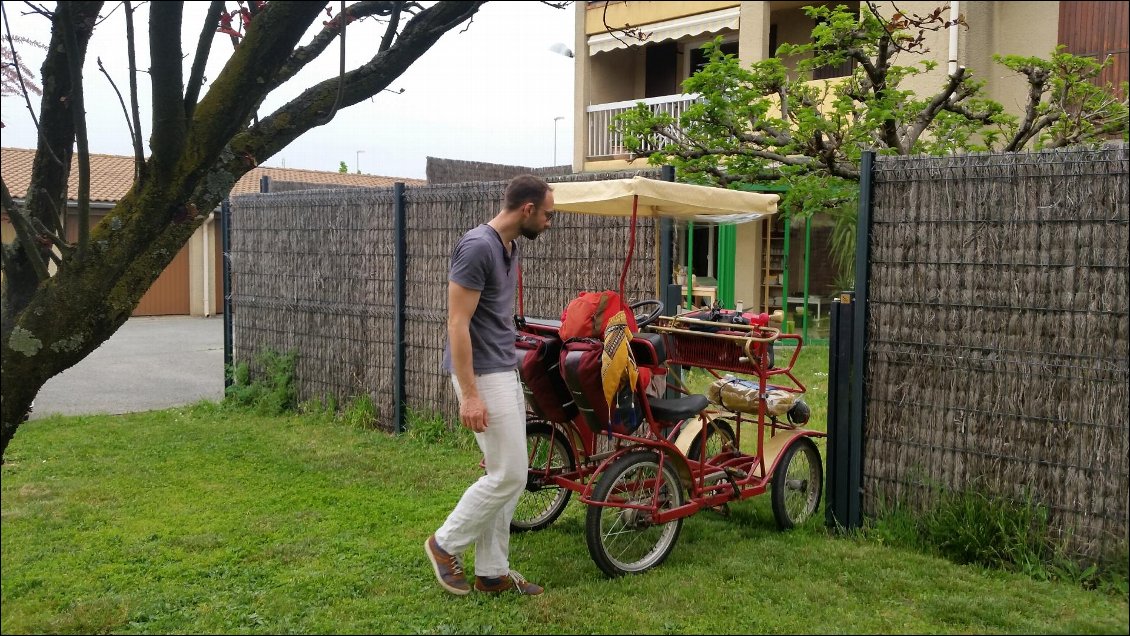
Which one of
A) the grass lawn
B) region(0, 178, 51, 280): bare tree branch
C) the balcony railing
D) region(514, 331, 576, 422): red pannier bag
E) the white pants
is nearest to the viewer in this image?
region(0, 178, 51, 280): bare tree branch

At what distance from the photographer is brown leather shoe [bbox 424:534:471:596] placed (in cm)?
437

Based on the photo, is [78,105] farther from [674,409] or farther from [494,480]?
[674,409]

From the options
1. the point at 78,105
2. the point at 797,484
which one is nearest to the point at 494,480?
the point at 797,484

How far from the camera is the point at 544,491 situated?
5.55 metres

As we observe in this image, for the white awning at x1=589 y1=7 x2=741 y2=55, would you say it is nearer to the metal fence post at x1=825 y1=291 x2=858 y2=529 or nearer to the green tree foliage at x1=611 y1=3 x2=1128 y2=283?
the green tree foliage at x1=611 y1=3 x2=1128 y2=283

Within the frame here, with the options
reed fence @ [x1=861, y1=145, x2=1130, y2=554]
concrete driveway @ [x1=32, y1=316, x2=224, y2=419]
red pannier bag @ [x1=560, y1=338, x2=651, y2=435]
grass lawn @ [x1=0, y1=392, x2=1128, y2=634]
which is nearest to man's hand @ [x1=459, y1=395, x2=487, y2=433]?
red pannier bag @ [x1=560, y1=338, x2=651, y2=435]

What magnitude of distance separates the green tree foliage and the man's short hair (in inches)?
146

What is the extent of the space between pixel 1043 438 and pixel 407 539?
3.35m

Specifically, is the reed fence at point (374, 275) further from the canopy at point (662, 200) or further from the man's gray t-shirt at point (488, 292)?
the man's gray t-shirt at point (488, 292)

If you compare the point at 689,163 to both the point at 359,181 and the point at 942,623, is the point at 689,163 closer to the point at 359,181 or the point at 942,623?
the point at 942,623

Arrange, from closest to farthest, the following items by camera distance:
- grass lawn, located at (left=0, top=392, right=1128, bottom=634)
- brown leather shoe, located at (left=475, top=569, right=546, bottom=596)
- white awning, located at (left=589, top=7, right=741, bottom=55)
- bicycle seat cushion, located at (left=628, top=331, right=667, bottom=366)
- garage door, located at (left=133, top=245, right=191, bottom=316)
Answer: grass lawn, located at (left=0, top=392, right=1128, bottom=634), brown leather shoe, located at (left=475, top=569, right=546, bottom=596), bicycle seat cushion, located at (left=628, top=331, right=667, bottom=366), white awning, located at (left=589, top=7, right=741, bottom=55), garage door, located at (left=133, top=245, right=191, bottom=316)

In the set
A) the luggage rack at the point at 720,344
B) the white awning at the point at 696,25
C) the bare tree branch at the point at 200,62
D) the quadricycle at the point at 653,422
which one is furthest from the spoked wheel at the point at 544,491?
the white awning at the point at 696,25

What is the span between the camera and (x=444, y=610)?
4.23 metres

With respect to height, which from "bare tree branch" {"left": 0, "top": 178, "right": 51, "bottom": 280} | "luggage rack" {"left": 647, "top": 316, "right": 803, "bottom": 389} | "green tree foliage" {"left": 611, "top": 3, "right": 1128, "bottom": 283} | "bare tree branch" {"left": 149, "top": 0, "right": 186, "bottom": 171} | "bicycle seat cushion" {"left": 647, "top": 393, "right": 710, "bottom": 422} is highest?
"green tree foliage" {"left": 611, "top": 3, "right": 1128, "bottom": 283}
